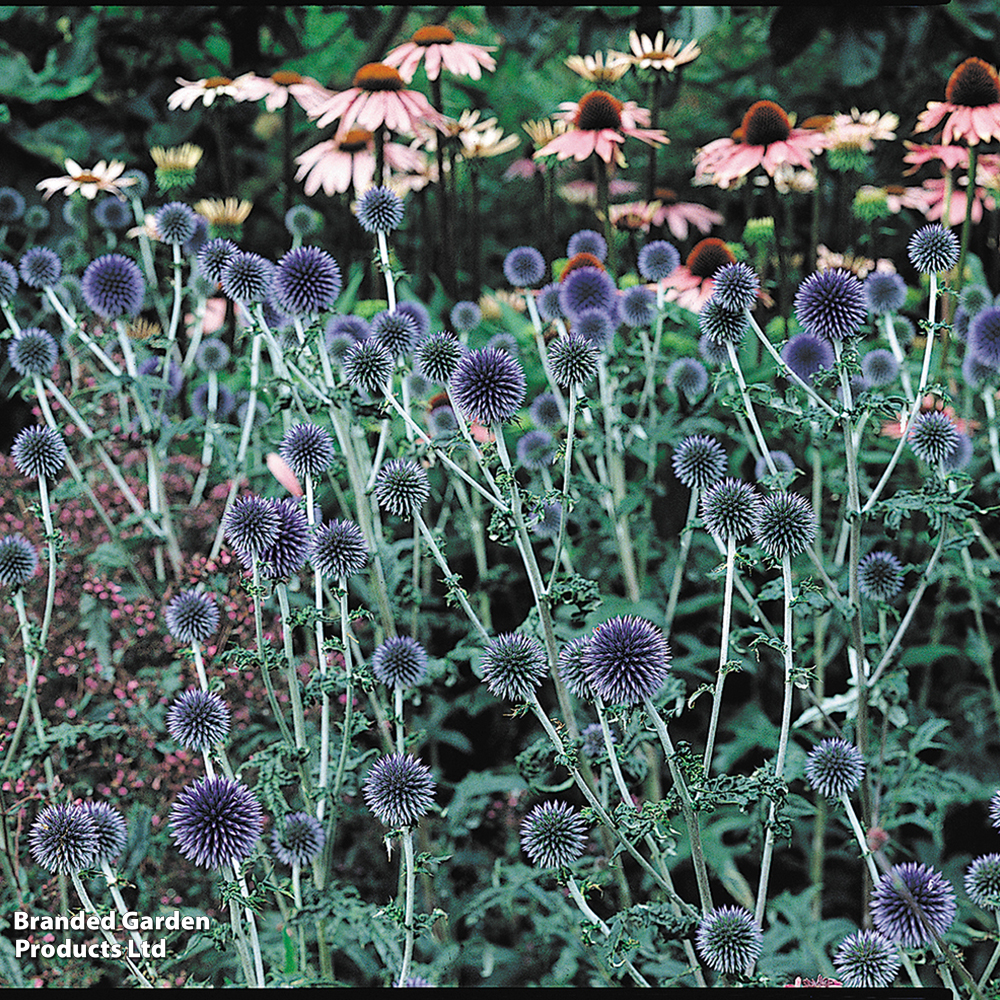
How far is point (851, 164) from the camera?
2.31m

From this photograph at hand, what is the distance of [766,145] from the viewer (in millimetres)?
2055

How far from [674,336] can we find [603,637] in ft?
4.54

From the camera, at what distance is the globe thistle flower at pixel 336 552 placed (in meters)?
1.34

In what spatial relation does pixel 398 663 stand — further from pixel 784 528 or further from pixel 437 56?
pixel 437 56

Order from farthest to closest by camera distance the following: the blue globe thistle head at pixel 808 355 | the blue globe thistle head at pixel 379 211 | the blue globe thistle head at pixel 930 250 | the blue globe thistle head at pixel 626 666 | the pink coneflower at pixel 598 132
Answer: the pink coneflower at pixel 598 132
the blue globe thistle head at pixel 808 355
the blue globe thistle head at pixel 379 211
the blue globe thistle head at pixel 930 250
the blue globe thistle head at pixel 626 666

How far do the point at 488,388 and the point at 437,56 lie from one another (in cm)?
131

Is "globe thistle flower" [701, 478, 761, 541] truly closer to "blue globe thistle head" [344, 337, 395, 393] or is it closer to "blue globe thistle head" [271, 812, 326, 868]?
"blue globe thistle head" [344, 337, 395, 393]

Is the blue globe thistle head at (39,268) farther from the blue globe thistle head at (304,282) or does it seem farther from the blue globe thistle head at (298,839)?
the blue globe thistle head at (298,839)

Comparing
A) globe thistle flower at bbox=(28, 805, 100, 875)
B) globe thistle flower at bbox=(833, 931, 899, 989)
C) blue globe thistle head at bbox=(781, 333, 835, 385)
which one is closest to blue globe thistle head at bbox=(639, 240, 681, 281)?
blue globe thistle head at bbox=(781, 333, 835, 385)

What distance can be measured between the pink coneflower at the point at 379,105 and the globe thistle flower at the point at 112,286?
1.68ft

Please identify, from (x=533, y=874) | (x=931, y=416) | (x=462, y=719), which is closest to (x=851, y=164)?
(x=931, y=416)

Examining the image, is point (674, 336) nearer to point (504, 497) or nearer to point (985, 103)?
point (985, 103)

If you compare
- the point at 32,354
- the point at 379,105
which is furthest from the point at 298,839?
the point at 379,105

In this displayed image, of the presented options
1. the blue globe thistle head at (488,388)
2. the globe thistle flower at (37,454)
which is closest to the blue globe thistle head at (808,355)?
the blue globe thistle head at (488,388)
